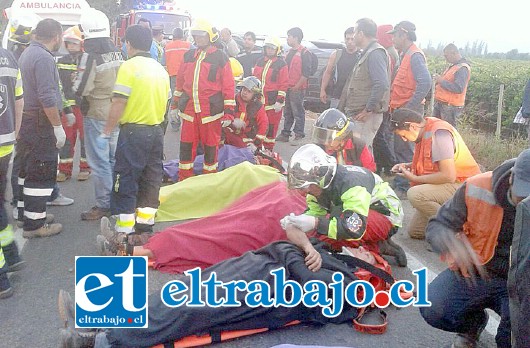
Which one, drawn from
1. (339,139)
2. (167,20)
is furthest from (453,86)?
(167,20)

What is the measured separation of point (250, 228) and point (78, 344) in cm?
170

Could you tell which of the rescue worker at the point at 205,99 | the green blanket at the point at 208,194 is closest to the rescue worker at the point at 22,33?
the rescue worker at the point at 205,99

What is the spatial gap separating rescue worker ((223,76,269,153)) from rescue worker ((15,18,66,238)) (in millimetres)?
2804

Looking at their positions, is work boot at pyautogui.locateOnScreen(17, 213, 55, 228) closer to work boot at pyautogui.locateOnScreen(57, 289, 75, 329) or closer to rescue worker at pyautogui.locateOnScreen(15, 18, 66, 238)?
rescue worker at pyautogui.locateOnScreen(15, 18, 66, 238)

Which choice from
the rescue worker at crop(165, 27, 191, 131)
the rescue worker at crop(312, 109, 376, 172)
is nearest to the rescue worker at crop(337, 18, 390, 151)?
the rescue worker at crop(312, 109, 376, 172)

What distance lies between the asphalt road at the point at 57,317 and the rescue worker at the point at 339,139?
99 centimetres

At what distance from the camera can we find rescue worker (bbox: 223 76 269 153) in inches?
296

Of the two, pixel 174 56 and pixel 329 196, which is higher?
pixel 174 56

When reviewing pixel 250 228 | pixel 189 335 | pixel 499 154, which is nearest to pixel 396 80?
pixel 499 154

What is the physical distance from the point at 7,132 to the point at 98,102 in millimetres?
1644

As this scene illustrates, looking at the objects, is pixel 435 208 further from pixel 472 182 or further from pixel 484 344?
pixel 472 182

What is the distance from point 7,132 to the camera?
4105 millimetres

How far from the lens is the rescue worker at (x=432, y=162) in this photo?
5070 mm
